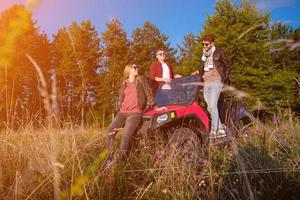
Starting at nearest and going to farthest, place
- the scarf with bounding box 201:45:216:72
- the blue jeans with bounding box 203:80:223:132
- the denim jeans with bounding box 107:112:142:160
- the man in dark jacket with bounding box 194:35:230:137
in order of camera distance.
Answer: the denim jeans with bounding box 107:112:142:160, the blue jeans with bounding box 203:80:223:132, the man in dark jacket with bounding box 194:35:230:137, the scarf with bounding box 201:45:216:72

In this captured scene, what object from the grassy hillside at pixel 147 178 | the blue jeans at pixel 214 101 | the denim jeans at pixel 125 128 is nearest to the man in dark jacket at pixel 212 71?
the blue jeans at pixel 214 101

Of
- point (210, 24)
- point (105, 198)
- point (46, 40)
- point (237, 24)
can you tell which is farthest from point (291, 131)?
point (46, 40)

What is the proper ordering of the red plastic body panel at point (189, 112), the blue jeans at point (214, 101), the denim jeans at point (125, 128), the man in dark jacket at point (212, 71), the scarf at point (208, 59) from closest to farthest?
the denim jeans at point (125, 128) → the red plastic body panel at point (189, 112) → the blue jeans at point (214, 101) → the man in dark jacket at point (212, 71) → the scarf at point (208, 59)

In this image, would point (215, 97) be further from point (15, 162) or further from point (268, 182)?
point (15, 162)

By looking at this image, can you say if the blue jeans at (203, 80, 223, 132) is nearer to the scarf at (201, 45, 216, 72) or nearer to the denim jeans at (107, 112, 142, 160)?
the scarf at (201, 45, 216, 72)

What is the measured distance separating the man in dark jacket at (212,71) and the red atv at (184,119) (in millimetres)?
201

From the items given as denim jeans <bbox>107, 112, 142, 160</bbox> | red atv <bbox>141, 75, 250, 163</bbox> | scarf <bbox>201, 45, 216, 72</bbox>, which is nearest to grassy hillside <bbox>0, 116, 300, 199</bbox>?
denim jeans <bbox>107, 112, 142, 160</bbox>

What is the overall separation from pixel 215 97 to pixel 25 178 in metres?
3.28

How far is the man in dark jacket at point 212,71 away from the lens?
563cm

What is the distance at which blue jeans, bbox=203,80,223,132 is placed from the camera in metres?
5.45

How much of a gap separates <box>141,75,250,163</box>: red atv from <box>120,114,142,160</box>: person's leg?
0.15 meters

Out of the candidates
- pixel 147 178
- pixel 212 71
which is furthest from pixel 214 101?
pixel 147 178

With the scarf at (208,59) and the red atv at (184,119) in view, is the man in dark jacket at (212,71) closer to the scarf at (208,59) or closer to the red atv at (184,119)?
the scarf at (208,59)

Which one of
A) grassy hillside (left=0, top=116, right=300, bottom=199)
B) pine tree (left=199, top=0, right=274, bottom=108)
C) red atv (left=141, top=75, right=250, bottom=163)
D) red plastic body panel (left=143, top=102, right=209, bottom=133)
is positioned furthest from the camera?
pine tree (left=199, top=0, right=274, bottom=108)
